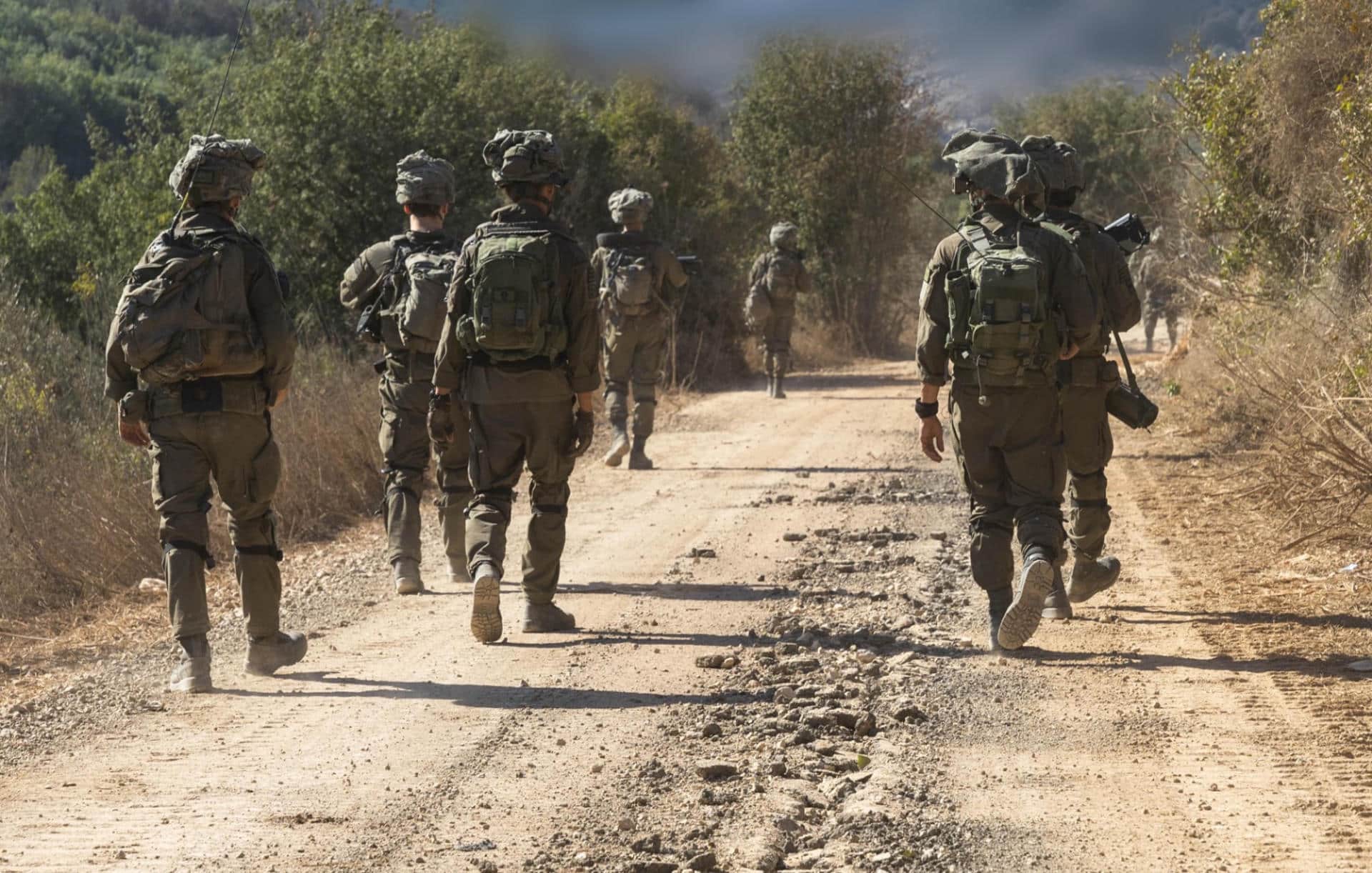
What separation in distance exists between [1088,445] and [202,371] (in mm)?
3982

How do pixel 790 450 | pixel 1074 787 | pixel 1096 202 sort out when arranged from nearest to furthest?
1. pixel 1074 787
2. pixel 790 450
3. pixel 1096 202

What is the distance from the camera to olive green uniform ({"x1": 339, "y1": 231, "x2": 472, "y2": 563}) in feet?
25.6

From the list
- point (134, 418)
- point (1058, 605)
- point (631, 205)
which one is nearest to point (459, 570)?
point (134, 418)

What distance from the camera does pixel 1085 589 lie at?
7363 millimetres

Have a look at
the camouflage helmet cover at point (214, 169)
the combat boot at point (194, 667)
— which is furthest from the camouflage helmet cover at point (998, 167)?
the combat boot at point (194, 667)

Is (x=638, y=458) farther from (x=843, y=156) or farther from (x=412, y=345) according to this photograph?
(x=843, y=156)

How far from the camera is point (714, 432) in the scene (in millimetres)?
15617

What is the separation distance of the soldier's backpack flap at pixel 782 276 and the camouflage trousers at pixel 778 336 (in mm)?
146

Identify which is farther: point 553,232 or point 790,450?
point 790,450

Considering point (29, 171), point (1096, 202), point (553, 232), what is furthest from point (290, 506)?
point (29, 171)

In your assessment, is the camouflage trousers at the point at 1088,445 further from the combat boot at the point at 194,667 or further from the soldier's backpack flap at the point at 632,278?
the soldier's backpack flap at the point at 632,278

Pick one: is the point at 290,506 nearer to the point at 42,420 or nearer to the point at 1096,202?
the point at 42,420

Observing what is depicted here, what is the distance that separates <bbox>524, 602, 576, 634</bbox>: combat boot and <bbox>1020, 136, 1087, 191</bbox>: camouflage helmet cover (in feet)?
9.99

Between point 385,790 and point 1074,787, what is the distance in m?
2.20
